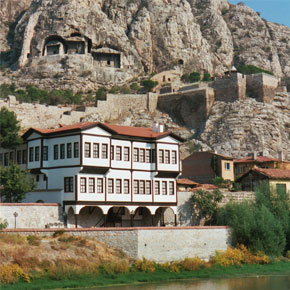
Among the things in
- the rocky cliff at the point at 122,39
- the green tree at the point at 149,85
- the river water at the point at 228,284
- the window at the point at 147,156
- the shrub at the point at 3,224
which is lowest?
the river water at the point at 228,284

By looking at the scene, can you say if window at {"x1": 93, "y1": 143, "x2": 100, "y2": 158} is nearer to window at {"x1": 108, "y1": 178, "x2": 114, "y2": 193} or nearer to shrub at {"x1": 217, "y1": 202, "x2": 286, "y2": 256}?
window at {"x1": 108, "y1": 178, "x2": 114, "y2": 193}

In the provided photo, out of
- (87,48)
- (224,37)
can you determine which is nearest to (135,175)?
(87,48)

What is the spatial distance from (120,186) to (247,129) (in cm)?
4352

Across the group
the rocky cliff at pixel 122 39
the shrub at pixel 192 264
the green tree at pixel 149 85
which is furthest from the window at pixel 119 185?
the rocky cliff at pixel 122 39

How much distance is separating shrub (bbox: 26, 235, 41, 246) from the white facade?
741 centimetres

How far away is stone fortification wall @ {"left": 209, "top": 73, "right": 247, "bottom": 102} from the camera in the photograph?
97312 millimetres

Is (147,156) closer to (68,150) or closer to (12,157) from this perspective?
(68,150)

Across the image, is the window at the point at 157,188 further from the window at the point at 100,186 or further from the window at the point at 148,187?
the window at the point at 100,186

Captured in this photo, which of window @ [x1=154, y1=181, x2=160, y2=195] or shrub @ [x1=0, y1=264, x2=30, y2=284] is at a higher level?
window @ [x1=154, y1=181, x2=160, y2=195]

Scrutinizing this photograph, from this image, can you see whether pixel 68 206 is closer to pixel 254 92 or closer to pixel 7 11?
pixel 254 92

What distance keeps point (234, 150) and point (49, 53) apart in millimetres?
51122

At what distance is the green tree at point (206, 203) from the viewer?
5441 cm

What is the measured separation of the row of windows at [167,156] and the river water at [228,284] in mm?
15098

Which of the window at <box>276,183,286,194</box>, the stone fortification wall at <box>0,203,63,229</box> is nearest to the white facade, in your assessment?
the stone fortification wall at <box>0,203,63,229</box>
